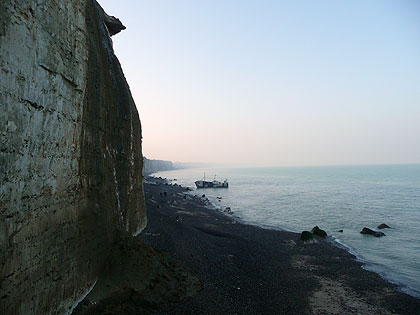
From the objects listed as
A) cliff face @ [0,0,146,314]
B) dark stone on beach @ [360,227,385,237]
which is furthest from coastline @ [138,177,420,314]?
dark stone on beach @ [360,227,385,237]

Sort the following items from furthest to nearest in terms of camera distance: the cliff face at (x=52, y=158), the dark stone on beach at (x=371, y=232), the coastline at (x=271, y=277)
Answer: the dark stone on beach at (x=371, y=232), the coastline at (x=271, y=277), the cliff face at (x=52, y=158)

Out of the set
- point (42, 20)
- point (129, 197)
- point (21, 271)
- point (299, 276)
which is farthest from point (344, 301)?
point (42, 20)

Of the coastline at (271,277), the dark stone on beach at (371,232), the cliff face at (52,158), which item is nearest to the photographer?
the cliff face at (52,158)

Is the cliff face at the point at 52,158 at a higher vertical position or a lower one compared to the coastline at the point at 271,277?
higher

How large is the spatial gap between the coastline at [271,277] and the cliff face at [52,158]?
4.39 meters

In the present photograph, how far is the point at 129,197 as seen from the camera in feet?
63.2

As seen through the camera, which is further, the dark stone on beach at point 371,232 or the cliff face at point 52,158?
the dark stone on beach at point 371,232

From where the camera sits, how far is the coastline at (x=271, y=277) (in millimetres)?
14664

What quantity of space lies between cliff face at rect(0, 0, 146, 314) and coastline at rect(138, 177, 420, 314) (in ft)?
14.4

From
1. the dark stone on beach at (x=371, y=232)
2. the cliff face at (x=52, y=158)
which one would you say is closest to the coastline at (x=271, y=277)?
the cliff face at (x=52, y=158)

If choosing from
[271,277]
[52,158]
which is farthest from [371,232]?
[52,158]

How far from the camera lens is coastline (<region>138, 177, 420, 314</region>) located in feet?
48.1

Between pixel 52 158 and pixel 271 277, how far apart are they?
15.5 metres

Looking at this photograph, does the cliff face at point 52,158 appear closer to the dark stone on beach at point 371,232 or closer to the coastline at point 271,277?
the coastline at point 271,277
